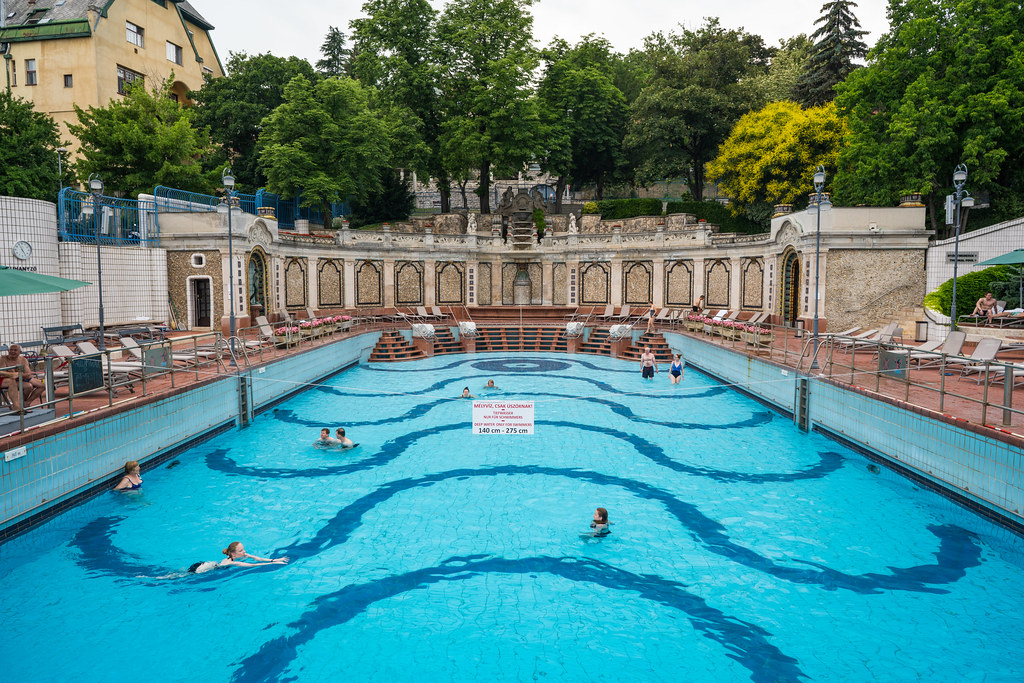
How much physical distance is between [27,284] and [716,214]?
3800 cm

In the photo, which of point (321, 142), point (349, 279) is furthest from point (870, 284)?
point (321, 142)

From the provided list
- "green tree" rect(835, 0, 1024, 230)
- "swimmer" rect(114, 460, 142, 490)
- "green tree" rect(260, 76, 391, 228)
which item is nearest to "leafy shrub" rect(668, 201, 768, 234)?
"green tree" rect(835, 0, 1024, 230)

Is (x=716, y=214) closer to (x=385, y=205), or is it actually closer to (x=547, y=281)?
(x=547, y=281)

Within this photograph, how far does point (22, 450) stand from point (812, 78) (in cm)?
4547

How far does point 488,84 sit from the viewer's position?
39.8 m

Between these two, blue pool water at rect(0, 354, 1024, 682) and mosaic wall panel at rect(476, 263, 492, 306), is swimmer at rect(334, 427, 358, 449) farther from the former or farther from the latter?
mosaic wall panel at rect(476, 263, 492, 306)

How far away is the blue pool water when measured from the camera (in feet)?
21.0

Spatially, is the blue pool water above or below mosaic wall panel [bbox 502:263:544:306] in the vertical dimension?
below

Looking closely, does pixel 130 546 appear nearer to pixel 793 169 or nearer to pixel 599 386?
pixel 599 386

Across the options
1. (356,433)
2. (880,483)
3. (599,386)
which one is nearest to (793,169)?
(599,386)

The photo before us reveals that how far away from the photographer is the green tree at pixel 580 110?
1740 inches

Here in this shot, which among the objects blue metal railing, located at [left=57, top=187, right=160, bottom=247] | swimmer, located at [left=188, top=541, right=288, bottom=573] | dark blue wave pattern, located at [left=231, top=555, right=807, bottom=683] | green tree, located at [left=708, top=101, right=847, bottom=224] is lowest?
dark blue wave pattern, located at [left=231, top=555, right=807, bottom=683]

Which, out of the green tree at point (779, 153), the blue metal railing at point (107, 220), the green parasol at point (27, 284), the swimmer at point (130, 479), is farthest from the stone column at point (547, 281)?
the swimmer at point (130, 479)

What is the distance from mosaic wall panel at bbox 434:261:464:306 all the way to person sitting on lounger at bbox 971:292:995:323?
25161 mm
